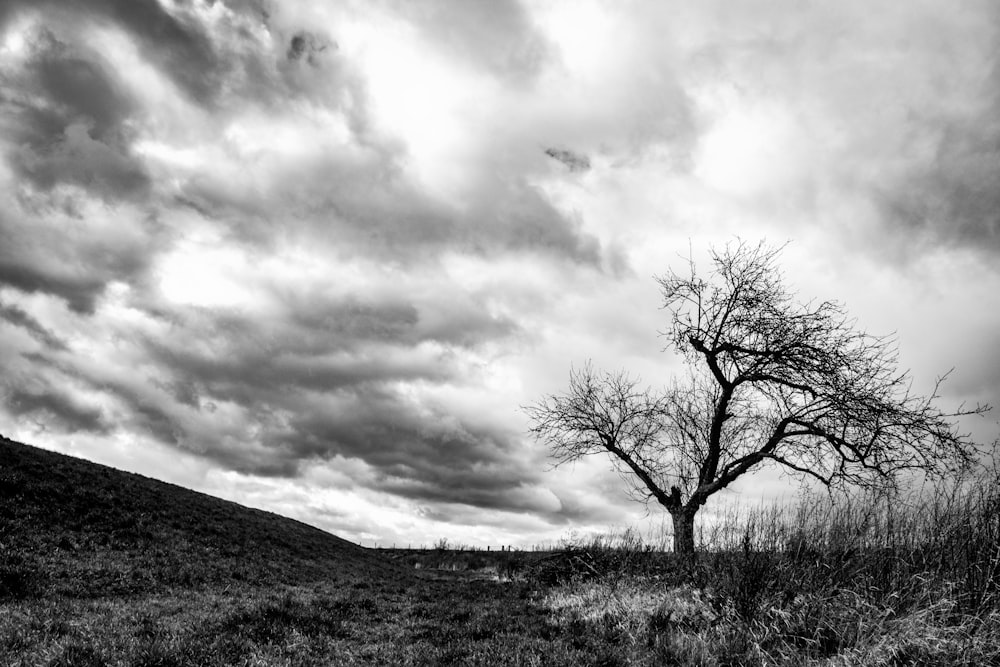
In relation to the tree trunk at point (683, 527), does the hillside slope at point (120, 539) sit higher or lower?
lower

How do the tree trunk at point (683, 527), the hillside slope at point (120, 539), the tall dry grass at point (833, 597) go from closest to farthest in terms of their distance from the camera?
the tall dry grass at point (833, 597), the hillside slope at point (120, 539), the tree trunk at point (683, 527)

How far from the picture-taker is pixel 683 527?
70.9ft

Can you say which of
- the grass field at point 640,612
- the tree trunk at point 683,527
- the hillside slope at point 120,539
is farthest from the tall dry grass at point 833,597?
the hillside slope at point 120,539

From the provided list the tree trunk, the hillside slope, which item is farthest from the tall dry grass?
the hillside slope

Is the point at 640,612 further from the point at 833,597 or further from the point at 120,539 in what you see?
the point at 120,539

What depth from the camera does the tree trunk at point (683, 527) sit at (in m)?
20.5

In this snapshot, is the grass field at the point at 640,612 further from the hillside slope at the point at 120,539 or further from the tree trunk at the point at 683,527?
the tree trunk at the point at 683,527

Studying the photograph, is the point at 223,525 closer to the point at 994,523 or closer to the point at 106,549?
the point at 106,549

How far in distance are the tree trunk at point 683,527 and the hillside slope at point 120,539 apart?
18.9 meters

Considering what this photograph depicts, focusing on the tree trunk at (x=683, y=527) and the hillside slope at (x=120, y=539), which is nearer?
the hillside slope at (x=120, y=539)

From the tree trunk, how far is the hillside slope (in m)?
18.9

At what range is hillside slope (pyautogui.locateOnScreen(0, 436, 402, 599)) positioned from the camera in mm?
19828

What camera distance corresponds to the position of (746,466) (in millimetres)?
21906

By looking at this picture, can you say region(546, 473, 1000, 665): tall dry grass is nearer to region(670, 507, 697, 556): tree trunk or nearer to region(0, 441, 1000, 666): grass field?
region(0, 441, 1000, 666): grass field
